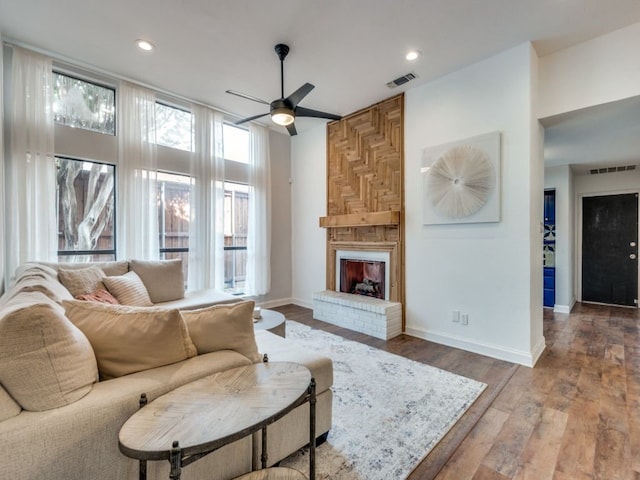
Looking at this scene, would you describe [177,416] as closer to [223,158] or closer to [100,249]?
[100,249]

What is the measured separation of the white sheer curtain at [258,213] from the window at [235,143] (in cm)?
12

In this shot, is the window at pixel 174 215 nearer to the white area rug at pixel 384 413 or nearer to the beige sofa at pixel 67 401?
the white area rug at pixel 384 413

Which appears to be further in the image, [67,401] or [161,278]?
[161,278]

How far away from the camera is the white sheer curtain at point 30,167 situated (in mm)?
3033

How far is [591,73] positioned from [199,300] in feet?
15.4

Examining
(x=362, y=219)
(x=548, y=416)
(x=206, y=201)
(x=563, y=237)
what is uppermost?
(x=206, y=201)

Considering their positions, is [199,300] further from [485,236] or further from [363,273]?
[485,236]

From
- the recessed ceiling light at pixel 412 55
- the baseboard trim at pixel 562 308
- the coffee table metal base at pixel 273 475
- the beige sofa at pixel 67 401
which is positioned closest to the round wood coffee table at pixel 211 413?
the coffee table metal base at pixel 273 475

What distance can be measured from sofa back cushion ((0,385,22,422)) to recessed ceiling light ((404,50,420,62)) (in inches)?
148

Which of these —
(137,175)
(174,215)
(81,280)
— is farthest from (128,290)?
(137,175)

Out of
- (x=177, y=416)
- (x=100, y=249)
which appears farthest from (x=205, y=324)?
(x=100, y=249)

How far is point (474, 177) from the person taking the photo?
3.25m

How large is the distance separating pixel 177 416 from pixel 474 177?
11.0 feet

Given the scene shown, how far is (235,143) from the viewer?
4945 mm
